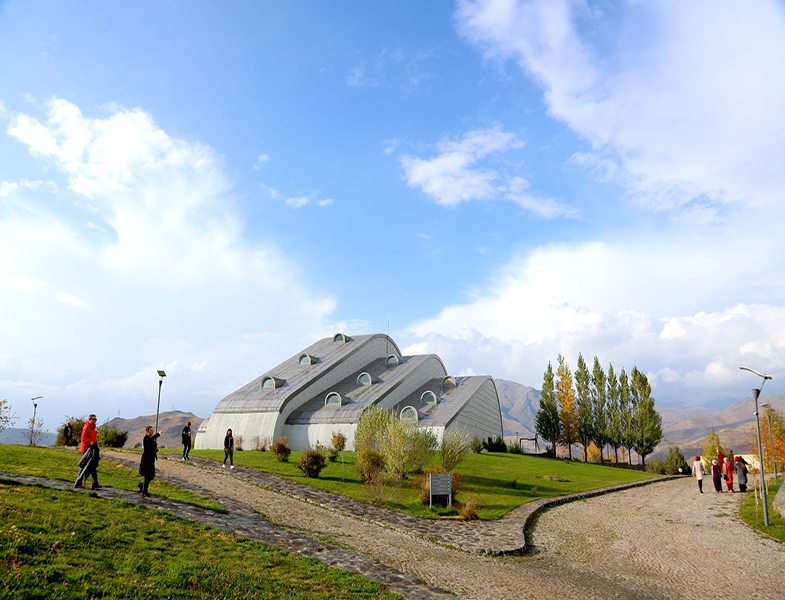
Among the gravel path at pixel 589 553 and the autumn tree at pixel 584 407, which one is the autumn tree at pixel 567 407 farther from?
the gravel path at pixel 589 553

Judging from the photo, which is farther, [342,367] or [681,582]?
[342,367]

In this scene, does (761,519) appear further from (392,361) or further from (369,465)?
(392,361)

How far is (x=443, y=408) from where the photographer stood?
45.4 metres

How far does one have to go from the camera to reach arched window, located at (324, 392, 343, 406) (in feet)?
152

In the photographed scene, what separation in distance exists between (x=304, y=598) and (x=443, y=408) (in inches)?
1474

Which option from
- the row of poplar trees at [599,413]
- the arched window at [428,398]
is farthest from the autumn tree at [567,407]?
the arched window at [428,398]

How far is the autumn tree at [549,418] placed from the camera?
5965cm

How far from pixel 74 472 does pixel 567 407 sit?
180 feet

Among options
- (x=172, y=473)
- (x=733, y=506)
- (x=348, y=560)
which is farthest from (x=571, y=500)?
(x=172, y=473)

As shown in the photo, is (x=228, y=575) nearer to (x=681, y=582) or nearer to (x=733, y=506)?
(x=681, y=582)

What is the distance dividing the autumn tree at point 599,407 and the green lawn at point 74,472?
53678 mm

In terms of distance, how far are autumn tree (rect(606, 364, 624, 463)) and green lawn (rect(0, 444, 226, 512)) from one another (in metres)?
54.1

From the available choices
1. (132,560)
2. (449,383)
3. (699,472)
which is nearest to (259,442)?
(449,383)

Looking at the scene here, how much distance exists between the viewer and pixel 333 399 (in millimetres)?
46750
